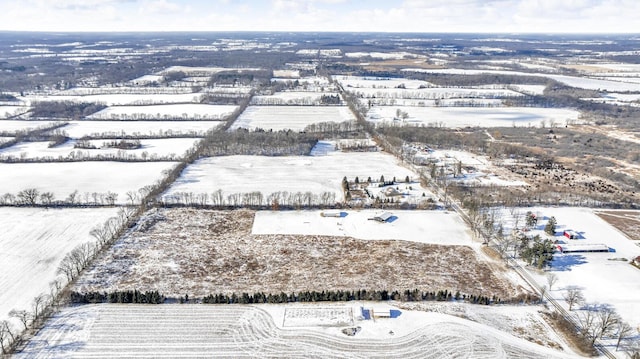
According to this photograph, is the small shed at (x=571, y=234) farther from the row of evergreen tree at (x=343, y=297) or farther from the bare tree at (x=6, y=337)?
the bare tree at (x=6, y=337)

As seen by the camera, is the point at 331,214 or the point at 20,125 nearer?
the point at 331,214

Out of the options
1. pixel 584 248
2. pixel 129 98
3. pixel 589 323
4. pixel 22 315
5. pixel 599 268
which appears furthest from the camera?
pixel 129 98

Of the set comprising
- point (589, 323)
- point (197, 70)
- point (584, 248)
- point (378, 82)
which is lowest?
point (589, 323)

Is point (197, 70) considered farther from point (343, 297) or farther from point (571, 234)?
point (343, 297)

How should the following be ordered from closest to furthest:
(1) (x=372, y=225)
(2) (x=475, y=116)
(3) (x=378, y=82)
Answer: (1) (x=372, y=225) < (2) (x=475, y=116) < (3) (x=378, y=82)

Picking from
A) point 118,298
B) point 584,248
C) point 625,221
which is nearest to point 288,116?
point 625,221

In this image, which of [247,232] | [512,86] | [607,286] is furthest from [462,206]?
[512,86]

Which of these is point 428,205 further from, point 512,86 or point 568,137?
point 512,86
